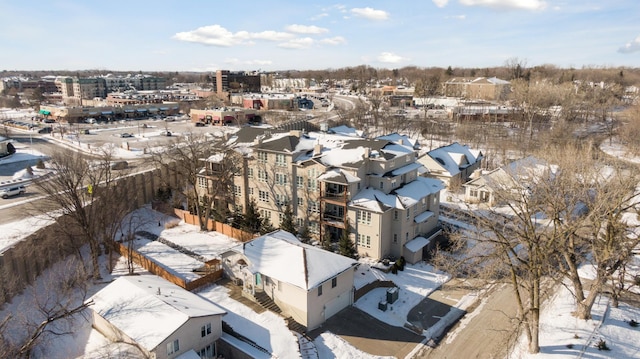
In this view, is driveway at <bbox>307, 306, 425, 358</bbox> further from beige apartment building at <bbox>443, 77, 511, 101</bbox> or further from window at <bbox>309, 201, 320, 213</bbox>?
beige apartment building at <bbox>443, 77, 511, 101</bbox>

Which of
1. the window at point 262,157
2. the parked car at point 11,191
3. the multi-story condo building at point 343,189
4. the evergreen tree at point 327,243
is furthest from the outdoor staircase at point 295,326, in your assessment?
the parked car at point 11,191

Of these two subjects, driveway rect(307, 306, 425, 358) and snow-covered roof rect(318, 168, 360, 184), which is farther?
snow-covered roof rect(318, 168, 360, 184)

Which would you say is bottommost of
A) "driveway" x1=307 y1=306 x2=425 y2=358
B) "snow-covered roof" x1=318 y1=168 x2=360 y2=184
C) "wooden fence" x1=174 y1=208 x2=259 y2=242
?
"driveway" x1=307 y1=306 x2=425 y2=358

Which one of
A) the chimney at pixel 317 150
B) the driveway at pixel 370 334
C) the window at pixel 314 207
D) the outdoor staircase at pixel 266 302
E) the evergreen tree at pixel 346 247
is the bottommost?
the driveway at pixel 370 334

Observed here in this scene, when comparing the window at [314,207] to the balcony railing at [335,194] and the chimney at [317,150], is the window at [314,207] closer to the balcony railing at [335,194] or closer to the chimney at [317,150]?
the balcony railing at [335,194]

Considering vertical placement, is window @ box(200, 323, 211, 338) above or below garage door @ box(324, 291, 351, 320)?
above

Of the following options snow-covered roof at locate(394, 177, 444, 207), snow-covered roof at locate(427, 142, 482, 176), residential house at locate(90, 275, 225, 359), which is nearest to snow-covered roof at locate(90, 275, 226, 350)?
residential house at locate(90, 275, 225, 359)
